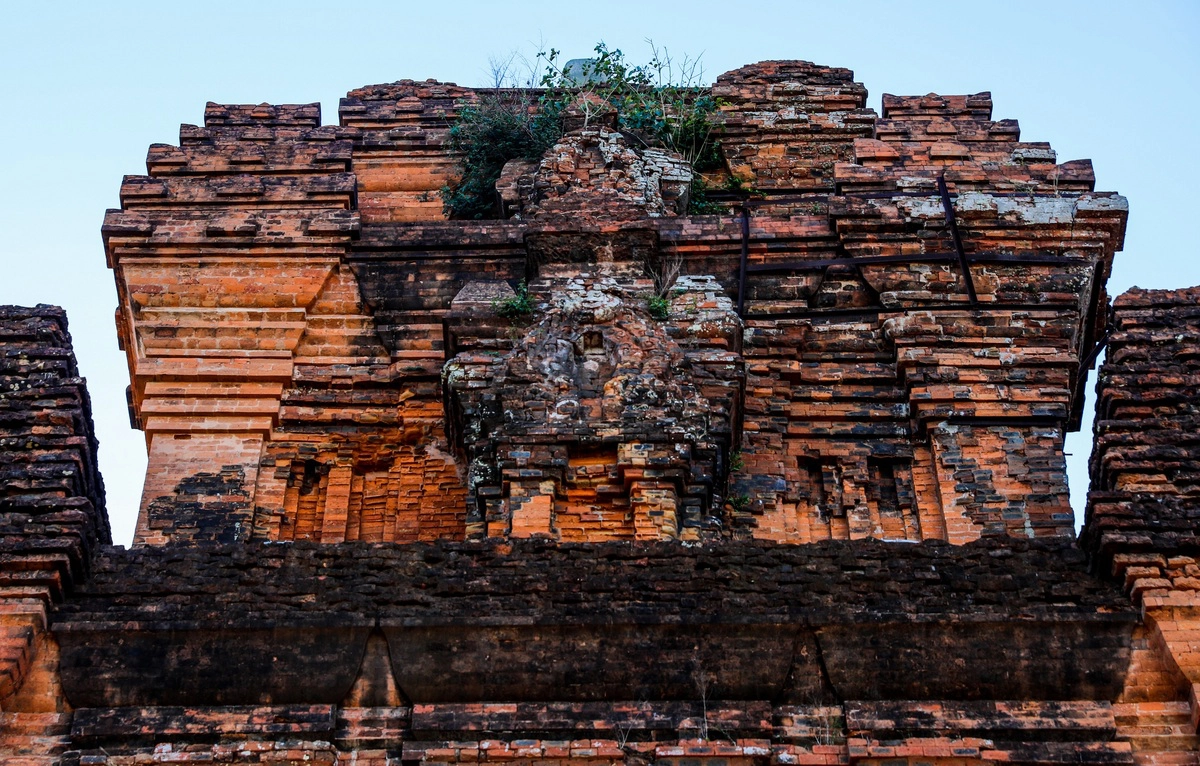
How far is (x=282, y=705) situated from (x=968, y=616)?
4.54m

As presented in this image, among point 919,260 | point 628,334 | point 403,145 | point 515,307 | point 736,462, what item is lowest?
point 736,462

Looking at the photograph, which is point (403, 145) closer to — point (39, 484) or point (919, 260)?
point (919, 260)

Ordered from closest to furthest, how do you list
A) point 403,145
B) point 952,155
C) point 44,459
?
point 44,459
point 952,155
point 403,145

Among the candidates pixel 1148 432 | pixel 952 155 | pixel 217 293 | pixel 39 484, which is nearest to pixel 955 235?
pixel 952 155

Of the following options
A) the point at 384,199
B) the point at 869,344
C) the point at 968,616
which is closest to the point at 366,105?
the point at 384,199

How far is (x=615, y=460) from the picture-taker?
1694 cm

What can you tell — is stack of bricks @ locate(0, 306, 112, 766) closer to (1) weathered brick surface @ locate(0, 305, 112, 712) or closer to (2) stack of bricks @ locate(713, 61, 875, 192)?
(1) weathered brick surface @ locate(0, 305, 112, 712)

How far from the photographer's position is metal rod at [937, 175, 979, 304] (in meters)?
19.5

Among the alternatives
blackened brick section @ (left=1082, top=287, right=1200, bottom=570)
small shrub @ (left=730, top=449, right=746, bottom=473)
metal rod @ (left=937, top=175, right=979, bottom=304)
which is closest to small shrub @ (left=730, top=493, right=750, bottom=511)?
small shrub @ (left=730, top=449, right=746, bottom=473)

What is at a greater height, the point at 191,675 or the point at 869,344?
the point at 869,344

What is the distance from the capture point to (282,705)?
13266mm

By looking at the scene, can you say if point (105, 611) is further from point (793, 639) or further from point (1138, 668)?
point (1138, 668)

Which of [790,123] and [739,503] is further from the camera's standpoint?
[790,123]

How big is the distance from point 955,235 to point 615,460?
4.96m
